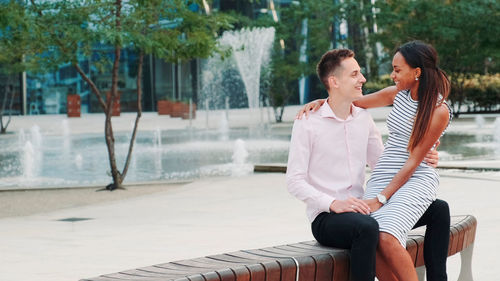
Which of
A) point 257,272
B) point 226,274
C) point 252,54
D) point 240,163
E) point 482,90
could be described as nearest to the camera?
point 226,274

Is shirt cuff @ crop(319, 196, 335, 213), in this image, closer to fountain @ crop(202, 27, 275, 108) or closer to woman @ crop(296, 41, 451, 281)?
woman @ crop(296, 41, 451, 281)

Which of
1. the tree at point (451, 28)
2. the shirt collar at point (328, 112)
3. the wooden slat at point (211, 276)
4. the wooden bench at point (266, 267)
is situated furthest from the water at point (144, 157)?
the wooden slat at point (211, 276)

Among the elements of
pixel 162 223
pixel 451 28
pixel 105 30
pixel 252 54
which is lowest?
pixel 162 223

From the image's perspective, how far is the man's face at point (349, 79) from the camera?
175 inches

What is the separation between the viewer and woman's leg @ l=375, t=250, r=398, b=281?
13.6 ft

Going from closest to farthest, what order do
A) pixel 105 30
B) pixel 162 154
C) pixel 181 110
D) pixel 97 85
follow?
pixel 105 30 → pixel 162 154 → pixel 181 110 → pixel 97 85

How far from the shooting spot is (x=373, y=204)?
4.39 meters

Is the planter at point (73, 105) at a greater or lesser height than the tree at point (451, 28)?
lesser

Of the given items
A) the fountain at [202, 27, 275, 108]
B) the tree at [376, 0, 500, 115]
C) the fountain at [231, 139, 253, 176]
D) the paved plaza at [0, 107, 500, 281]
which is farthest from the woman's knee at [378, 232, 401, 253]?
the fountain at [202, 27, 275, 108]

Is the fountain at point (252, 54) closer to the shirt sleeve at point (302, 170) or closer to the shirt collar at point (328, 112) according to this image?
the shirt collar at point (328, 112)

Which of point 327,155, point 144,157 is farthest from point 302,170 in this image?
point 144,157

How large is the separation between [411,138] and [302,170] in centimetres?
56

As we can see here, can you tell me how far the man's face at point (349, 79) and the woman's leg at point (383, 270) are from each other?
82 centimetres

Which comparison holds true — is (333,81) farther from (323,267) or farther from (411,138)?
(323,267)
